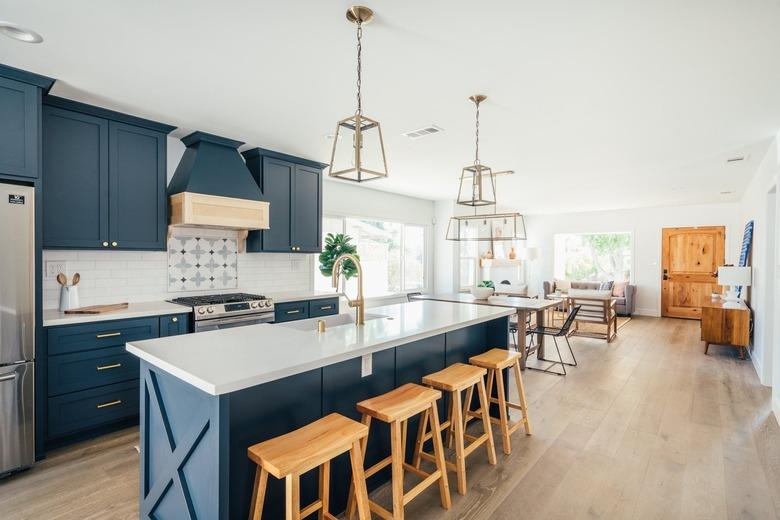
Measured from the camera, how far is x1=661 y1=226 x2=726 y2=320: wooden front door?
27.9 ft

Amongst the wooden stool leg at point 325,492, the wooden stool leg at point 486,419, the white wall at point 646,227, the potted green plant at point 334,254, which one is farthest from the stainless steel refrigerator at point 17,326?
the white wall at point 646,227

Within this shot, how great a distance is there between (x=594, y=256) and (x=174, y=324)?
32.1 ft

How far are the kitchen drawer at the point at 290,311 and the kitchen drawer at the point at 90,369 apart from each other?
54.5 inches

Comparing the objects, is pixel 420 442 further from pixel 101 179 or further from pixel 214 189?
pixel 101 179

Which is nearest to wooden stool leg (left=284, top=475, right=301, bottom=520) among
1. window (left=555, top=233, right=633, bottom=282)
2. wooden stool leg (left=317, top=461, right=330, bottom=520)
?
wooden stool leg (left=317, top=461, right=330, bottom=520)

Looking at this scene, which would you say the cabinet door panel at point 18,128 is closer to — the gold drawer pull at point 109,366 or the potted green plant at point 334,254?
the gold drawer pull at point 109,366

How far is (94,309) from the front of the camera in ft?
10.7

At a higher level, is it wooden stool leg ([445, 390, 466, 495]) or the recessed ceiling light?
the recessed ceiling light

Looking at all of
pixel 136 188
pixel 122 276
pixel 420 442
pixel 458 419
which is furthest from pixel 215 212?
pixel 458 419

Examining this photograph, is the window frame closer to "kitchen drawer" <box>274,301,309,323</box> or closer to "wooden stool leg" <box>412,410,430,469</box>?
"kitchen drawer" <box>274,301,309,323</box>

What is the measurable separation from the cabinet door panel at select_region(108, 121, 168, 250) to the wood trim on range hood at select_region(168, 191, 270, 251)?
16 cm

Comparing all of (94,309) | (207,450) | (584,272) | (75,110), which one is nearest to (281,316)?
(94,309)

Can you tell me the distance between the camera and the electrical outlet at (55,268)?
10.9 ft

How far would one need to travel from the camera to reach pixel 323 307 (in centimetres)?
477
